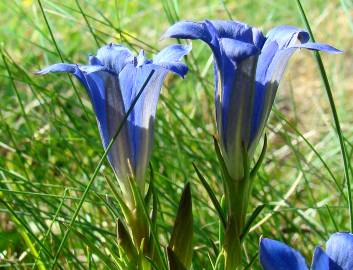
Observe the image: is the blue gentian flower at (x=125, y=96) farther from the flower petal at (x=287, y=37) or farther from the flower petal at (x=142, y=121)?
the flower petal at (x=287, y=37)

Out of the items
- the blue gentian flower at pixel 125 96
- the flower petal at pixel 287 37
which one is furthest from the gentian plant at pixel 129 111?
the flower petal at pixel 287 37

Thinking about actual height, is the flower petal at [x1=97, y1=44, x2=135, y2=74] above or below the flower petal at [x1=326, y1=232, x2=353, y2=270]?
above

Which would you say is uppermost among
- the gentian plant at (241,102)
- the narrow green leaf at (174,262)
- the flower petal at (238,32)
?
the flower petal at (238,32)

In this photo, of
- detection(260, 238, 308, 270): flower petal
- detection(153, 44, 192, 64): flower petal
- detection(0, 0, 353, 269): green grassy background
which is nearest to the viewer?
detection(260, 238, 308, 270): flower petal

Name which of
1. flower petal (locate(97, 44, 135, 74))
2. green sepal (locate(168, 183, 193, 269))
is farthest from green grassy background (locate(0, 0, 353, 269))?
flower petal (locate(97, 44, 135, 74))

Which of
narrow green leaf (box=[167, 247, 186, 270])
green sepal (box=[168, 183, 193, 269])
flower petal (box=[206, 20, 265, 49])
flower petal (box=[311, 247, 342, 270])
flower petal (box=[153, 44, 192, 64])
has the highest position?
flower petal (box=[206, 20, 265, 49])

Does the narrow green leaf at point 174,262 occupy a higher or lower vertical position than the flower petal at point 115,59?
lower

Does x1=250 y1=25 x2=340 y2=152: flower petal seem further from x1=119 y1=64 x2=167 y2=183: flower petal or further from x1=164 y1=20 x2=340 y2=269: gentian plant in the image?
x1=119 y1=64 x2=167 y2=183: flower petal

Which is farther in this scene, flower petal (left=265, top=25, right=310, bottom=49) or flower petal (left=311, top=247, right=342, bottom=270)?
flower petal (left=265, top=25, right=310, bottom=49)
